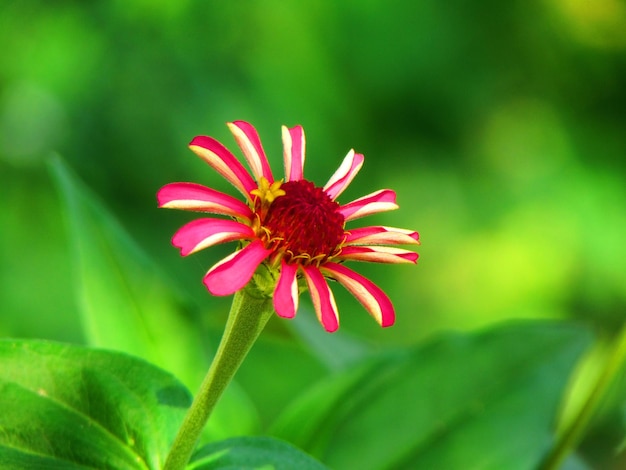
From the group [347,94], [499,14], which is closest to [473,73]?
[499,14]

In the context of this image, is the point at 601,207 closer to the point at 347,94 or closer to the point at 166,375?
the point at 347,94

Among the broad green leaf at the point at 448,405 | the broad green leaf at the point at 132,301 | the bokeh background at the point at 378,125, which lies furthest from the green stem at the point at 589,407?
the bokeh background at the point at 378,125

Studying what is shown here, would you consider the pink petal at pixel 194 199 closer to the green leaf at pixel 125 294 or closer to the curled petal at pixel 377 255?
the curled petal at pixel 377 255

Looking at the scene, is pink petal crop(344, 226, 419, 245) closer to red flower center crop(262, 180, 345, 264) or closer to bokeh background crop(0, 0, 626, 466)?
red flower center crop(262, 180, 345, 264)

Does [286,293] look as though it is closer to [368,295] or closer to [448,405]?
[368,295]

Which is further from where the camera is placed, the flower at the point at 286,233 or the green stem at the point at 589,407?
the green stem at the point at 589,407

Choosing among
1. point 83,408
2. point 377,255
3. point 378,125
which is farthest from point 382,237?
point 378,125

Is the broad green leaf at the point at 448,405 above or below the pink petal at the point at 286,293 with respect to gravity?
below
